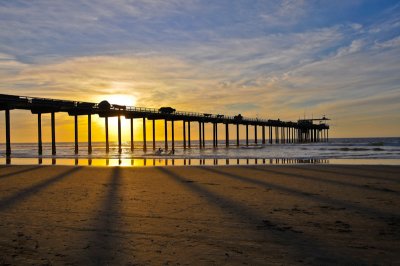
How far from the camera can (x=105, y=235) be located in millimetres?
6602

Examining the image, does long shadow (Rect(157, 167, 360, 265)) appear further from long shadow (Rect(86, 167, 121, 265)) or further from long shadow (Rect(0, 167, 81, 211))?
long shadow (Rect(0, 167, 81, 211))

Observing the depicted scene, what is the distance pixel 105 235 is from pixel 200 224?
6.15ft

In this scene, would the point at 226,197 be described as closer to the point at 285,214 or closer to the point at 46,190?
the point at 285,214


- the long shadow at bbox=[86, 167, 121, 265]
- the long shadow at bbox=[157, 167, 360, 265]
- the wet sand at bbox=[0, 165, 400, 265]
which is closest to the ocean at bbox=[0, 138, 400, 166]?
the wet sand at bbox=[0, 165, 400, 265]

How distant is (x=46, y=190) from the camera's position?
1230 centimetres

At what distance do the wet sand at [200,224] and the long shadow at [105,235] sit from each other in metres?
0.02

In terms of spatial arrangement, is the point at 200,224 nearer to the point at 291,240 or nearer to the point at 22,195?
the point at 291,240

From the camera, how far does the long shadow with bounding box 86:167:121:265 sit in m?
5.39

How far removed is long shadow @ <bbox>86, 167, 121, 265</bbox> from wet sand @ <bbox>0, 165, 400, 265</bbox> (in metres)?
0.02

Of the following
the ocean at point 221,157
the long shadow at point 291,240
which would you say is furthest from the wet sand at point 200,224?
the ocean at point 221,157

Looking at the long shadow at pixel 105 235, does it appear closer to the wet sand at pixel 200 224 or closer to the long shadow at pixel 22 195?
the wet sand at pixel 200 224

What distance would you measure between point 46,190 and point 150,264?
8394 millimetres

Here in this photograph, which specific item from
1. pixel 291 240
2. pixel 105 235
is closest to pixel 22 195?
pixel 105 235

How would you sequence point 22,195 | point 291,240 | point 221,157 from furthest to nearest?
point 221,157, point 22,195, point 291,240
